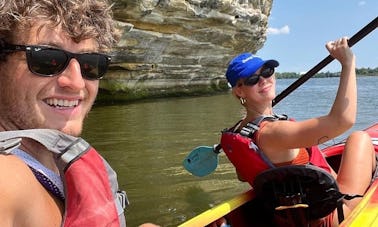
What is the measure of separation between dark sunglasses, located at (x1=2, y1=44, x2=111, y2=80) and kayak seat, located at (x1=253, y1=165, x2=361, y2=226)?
1534 millimetres

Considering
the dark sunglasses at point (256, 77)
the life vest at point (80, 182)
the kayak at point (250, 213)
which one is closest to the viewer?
the life vest at point (80, 182)

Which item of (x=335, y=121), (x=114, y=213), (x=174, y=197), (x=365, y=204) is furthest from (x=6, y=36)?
(x=174, y=197)

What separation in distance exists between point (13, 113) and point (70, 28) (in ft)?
0.94

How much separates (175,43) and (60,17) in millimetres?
17043

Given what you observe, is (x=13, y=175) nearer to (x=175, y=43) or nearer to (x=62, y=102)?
(x=62, y=102)

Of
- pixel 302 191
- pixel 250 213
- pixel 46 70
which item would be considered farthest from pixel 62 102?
pixel 250 213

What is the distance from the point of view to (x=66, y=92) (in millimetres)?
1311

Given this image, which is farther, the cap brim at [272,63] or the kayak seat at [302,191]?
the cap brim at [272,63]

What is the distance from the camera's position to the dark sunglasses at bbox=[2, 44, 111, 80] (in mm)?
1214

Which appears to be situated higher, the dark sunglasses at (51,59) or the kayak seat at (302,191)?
the dark sunglasses at (51,59)

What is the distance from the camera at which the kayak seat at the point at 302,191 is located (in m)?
2.58

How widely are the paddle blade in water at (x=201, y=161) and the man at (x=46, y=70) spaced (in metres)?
2.96

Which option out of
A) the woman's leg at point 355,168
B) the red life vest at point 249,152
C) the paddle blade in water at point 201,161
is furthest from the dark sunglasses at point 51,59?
the paddle blade in water at point 201,161

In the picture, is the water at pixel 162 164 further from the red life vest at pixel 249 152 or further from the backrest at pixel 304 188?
the backrest at pixel 304 188
